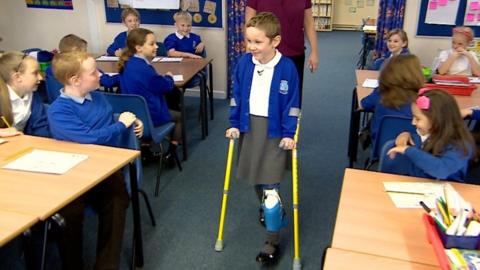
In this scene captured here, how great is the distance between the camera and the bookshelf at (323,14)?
11227 mm

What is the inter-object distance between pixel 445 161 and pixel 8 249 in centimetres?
221

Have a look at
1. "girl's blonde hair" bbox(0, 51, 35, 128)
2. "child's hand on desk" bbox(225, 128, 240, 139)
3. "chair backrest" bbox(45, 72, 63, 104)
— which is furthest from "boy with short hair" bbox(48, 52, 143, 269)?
"chair backrest" bbox(45, 72, 63, 104)

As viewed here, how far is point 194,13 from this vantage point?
5316mm

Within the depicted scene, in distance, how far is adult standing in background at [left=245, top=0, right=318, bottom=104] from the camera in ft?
10.3

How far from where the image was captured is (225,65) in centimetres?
547

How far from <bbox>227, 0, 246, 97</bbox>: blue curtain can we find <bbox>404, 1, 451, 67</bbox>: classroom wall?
6.07ft

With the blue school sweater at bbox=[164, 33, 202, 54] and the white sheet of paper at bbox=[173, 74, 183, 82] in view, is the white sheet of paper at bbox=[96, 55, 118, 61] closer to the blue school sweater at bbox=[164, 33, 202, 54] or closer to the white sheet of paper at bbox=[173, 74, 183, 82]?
Answer: the blue school sweater at bbox=[164, 33, 202, 54]

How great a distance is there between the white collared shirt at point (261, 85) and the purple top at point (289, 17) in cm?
107

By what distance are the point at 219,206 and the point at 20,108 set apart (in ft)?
4.59

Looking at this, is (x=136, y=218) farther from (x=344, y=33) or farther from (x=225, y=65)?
(x=344, y=33)

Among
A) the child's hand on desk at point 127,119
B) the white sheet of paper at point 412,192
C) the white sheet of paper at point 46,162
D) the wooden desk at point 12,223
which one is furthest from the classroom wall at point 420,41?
the wooden desk at point 12,223

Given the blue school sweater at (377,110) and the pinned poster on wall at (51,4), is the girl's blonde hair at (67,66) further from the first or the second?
the pinned poster on wall at (51,4)

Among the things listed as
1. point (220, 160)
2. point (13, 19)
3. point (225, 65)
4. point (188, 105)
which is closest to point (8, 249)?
point (220, 160)

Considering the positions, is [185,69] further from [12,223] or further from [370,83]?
[12,223]
